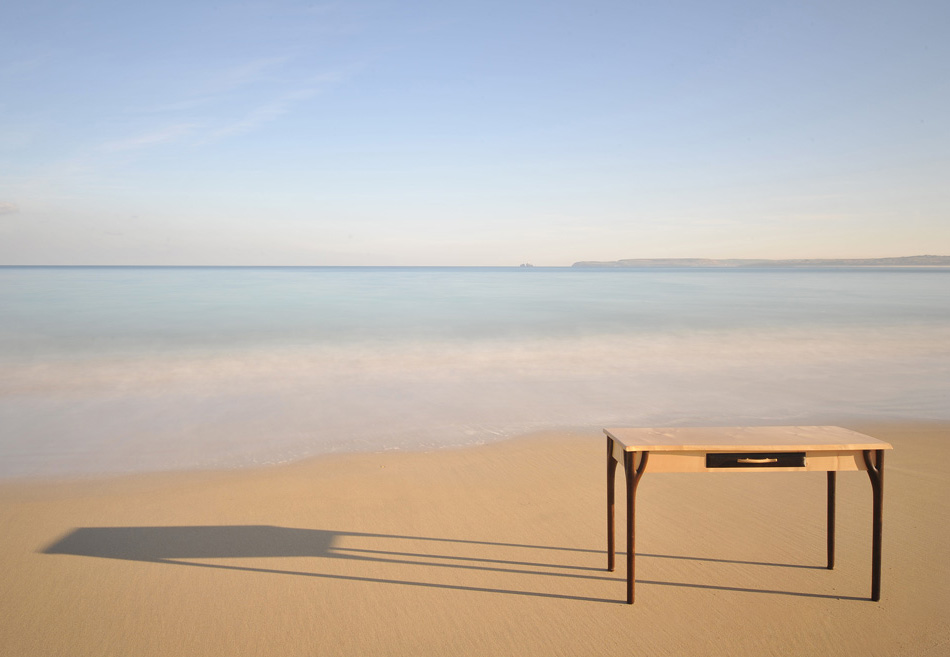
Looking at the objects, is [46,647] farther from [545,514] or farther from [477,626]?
[545,514]

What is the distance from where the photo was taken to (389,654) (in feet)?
8.34

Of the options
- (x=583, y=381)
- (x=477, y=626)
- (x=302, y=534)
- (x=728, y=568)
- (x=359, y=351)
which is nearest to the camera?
(x=477, y=626)

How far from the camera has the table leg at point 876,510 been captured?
2691 millimetres

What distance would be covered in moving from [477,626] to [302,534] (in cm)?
141

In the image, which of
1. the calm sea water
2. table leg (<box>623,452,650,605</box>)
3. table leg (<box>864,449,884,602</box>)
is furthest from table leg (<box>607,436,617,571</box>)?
the calm sea water

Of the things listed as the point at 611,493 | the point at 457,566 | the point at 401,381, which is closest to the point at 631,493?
the point at 611,493

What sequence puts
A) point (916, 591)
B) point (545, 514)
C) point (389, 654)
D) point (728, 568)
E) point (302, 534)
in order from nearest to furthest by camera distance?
point (389, 654)
point (916, 591)
point (728, 568)
point (302, 534)
point (545, 514)

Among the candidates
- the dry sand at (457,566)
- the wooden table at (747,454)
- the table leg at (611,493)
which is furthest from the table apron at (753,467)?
the dry sand at (457,566)

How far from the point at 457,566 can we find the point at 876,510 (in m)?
2.07

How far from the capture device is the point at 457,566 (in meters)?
3.27

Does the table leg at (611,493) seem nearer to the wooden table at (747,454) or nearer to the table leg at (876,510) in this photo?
the wooden table at (747,454)

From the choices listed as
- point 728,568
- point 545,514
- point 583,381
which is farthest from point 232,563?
point 583,381

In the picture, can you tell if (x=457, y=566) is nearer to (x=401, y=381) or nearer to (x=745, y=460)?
(x=745, y=460)

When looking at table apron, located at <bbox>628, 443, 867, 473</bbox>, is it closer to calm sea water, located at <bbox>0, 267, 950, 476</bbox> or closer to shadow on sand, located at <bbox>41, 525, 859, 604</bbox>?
shadow on sand, located at <bbox>41, 525, 859, 604</bbox>
